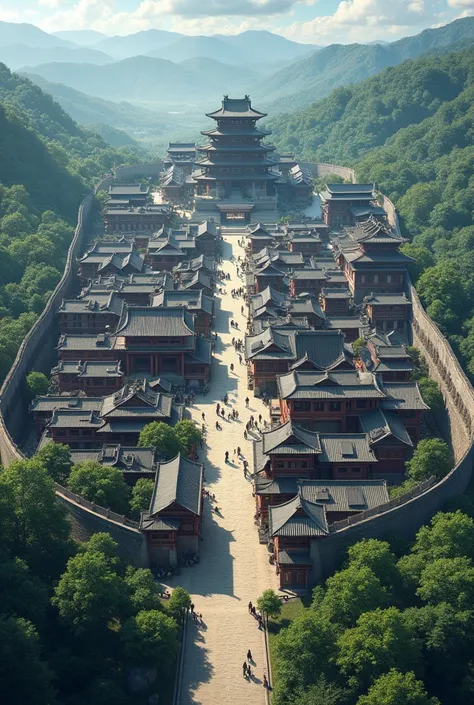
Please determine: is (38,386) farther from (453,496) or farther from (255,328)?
(453,496)

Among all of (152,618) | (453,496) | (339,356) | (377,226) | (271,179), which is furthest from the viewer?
(271,179)

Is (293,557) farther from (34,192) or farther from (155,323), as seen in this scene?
(34,192)

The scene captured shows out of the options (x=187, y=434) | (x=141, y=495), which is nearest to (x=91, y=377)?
(x=187, y=434)

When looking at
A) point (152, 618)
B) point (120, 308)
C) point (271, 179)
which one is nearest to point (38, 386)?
point (120, 308)

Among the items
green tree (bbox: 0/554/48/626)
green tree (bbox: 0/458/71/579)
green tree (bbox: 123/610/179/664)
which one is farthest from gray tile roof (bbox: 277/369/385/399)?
green tree (bbox: 0/554/48/626)

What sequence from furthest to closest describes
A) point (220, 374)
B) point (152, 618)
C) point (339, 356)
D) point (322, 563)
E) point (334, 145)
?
point (334, 145)
point (220, 374)
point (339, 356)
point (322, 563)
point (152, 618)

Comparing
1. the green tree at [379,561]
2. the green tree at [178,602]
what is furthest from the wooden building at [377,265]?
the green tree at [178,602]

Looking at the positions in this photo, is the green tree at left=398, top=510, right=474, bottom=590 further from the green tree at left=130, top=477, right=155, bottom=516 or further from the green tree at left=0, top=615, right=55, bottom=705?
the green tree at left=0, top=615, right=55, bottom=705

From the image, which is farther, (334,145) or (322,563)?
(334,145)
